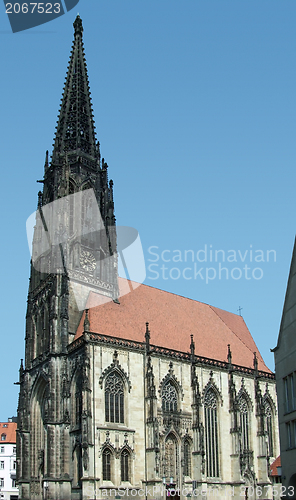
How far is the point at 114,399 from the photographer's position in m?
40.8

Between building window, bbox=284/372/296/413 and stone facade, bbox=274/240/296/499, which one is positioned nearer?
stone facade, bbox=274/240/296/499

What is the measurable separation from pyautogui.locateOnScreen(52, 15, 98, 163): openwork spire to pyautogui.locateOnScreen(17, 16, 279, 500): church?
0.43 ft

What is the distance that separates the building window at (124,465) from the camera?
39.6 m

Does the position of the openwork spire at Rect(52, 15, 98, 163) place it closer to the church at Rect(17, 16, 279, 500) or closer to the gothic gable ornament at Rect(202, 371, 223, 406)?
the church at Rect(17, 16, 279, 500)

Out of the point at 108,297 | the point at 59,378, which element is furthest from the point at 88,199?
the point at 59,378

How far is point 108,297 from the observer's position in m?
47.6

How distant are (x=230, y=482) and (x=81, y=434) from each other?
566 inches

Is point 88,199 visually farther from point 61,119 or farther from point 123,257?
point 61,119

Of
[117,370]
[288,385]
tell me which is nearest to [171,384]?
[117,370]

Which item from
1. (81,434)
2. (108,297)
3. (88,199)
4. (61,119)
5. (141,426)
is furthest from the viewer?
(61,119)

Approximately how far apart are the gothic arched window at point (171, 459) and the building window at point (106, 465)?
5110 mm

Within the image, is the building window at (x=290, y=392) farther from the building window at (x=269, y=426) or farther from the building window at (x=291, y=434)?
the building window at (x=269, y=426)

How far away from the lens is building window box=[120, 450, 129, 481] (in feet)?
130

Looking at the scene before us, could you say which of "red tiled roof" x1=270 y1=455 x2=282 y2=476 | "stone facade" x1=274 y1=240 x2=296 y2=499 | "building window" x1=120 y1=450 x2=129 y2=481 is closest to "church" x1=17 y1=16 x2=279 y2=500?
"building window" x1=120 y1=450 x2=129 y2=481
